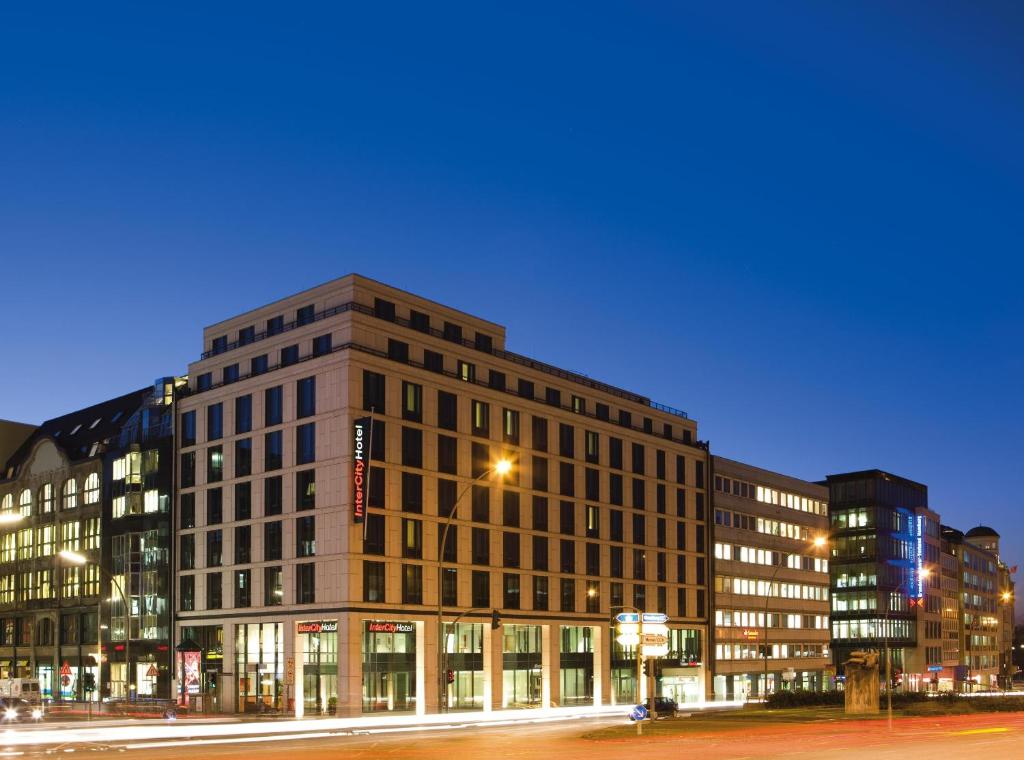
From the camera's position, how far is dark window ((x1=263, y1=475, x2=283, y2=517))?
266 feet

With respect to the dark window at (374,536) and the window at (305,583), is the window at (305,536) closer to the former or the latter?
the window at (305,583)

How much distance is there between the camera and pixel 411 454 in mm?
81000

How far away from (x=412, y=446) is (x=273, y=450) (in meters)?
9.59

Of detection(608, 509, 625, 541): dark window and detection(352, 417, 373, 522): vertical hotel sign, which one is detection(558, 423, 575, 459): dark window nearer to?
detection(608, 509, 625, 541): dark window

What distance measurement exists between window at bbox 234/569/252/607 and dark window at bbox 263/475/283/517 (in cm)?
473

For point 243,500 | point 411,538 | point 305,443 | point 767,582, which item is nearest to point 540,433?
point 411,538

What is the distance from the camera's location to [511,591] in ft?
289

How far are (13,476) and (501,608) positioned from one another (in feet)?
174

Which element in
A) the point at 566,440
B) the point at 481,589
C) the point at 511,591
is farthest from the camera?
the point at 566,440

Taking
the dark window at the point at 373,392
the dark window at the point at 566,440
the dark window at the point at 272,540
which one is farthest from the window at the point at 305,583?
the dark window at the point at 566,440

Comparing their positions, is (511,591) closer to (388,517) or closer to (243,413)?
(388,517)

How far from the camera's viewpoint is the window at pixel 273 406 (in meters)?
82.1

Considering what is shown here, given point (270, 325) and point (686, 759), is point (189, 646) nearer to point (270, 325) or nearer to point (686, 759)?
point (270, 325)

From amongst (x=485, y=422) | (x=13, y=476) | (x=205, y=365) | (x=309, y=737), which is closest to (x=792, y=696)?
(x=485, y=422)
